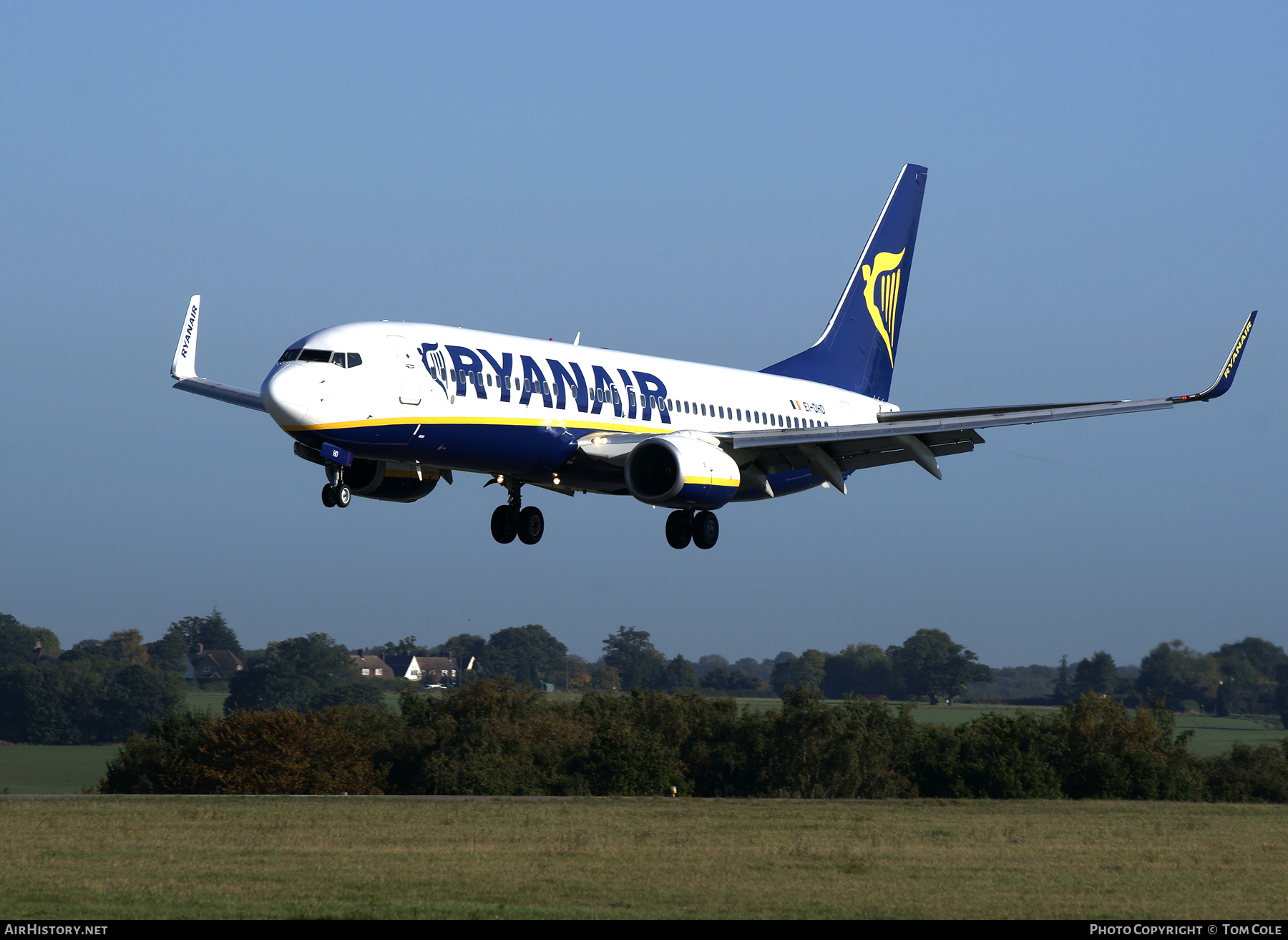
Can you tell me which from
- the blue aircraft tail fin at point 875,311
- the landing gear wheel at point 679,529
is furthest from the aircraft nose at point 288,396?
the blue aircraft tail fin at point 875,311

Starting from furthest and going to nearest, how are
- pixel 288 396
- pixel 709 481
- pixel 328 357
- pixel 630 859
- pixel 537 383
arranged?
pixel 630 859 → pixel 709 481 → pixel 537 383 → pixel 328 357 → pixel 288 396

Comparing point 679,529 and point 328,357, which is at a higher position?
point 328,357

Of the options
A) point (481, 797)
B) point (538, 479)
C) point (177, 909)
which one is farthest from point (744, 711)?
point (538, 479)

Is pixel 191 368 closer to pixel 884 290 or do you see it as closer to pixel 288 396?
pixel 288 396

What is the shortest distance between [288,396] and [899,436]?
55.9 feet

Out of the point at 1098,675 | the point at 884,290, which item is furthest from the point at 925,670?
the point at 884,290

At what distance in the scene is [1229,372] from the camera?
135ft

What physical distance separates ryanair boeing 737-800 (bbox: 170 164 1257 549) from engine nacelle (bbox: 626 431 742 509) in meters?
0.04

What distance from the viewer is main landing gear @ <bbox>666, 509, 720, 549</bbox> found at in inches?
1711

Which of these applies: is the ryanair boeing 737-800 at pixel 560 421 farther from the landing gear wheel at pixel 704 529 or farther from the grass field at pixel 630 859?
the grass field at pixel 630 859

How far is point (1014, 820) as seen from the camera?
109m

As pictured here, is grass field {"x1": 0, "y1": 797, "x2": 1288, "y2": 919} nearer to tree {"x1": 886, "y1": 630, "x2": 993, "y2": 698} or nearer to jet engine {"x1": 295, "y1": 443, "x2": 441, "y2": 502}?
jet engine {"x1": 295, "y1": 443, "x2": 441, "y2": 502}

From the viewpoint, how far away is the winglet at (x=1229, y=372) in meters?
40.4

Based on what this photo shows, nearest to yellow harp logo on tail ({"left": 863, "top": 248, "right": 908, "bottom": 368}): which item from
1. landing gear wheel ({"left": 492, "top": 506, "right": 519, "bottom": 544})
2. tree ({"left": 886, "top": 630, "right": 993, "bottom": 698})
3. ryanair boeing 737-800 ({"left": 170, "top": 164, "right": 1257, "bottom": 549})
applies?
ryanair boeing 737-800 ({"left": 170, "top": 164, "right": 1257, "bottom": 549})
